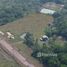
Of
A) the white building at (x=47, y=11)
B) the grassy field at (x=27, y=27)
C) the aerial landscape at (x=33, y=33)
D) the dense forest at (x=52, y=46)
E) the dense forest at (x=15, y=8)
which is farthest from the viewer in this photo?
the white building at (x=47, y=11)

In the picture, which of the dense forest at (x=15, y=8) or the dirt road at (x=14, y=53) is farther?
the dense forest at (x=15, y=8)

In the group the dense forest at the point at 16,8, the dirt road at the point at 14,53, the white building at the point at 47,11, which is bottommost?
the white building at the point at 47,11

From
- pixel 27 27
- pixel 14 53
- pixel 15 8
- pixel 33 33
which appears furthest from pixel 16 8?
pixel 14 53

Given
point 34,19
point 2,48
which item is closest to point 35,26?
point 34,19

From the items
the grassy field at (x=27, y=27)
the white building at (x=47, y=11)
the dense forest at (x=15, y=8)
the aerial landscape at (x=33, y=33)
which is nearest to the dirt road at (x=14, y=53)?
the aerial landscape at (x=33, y=33)

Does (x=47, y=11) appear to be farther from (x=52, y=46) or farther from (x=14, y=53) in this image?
(x=14, y=53)

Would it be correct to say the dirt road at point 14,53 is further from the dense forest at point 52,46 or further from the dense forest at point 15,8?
the dense forest at point 15,8

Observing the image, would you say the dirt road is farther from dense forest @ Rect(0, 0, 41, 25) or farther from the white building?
the white building

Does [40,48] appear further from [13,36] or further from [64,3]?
[64,3]
